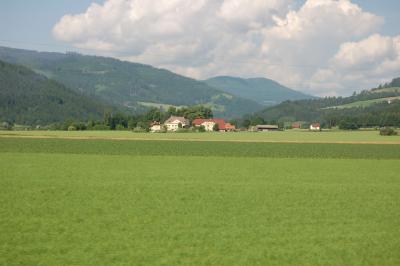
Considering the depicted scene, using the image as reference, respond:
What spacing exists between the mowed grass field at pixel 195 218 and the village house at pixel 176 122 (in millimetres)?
102391

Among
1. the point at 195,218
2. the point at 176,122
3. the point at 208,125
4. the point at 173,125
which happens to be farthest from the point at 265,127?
the point at 195,218

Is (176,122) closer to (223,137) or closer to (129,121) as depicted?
(129,121)

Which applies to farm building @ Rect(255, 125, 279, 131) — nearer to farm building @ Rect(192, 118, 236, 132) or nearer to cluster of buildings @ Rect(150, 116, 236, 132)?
farm building @ Rect(192, 118, 236, 132)

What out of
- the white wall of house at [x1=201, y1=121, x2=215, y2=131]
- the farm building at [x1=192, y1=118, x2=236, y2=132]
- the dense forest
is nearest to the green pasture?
the dense forest

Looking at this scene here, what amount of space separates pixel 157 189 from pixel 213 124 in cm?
12113

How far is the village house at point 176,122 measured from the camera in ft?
448

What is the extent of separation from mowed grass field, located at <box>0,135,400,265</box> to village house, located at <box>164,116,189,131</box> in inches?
4031

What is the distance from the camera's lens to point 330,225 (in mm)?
16969

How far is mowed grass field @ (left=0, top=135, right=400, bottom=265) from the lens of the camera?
526 inches

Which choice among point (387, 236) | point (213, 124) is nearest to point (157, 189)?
point (387, 236)

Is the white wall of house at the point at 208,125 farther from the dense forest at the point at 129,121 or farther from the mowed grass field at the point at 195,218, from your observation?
the mowed grass field at the point at 195,218

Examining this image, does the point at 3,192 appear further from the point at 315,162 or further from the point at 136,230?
the point at 315,162

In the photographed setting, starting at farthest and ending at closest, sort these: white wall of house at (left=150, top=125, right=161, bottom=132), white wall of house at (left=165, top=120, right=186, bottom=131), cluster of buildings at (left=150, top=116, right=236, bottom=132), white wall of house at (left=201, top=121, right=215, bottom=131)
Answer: white wall of house at (left=201, top=121, right=215, bottom=131) < cluster of buildings at (left=150, top=116, right=236, bottom=132) < white wall of house at (left=165, top=120, right=186, bottom=131) < white wall of house at (left=150, top=125, right=161, bottom=132)

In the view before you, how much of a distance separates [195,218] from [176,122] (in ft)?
411
